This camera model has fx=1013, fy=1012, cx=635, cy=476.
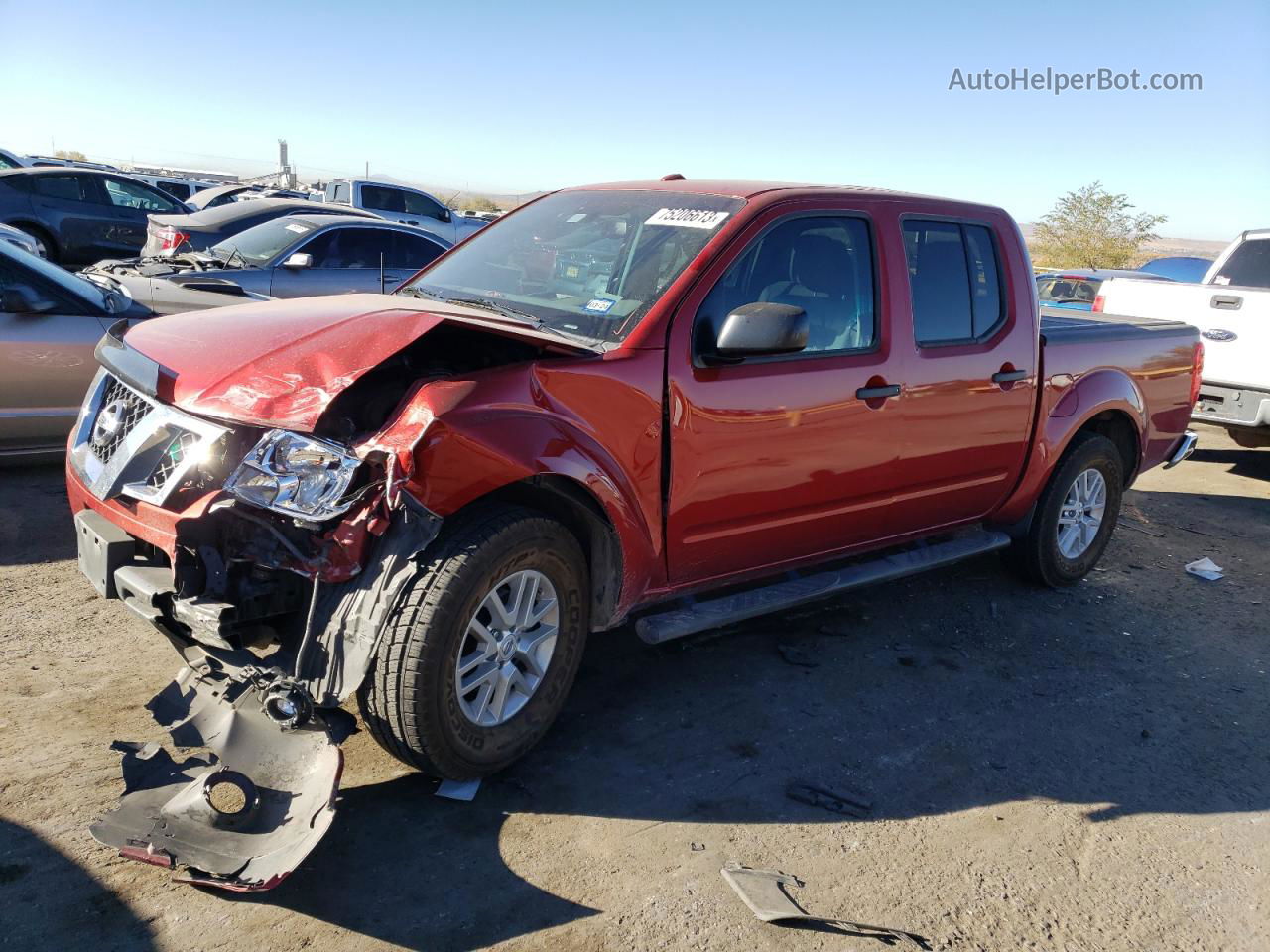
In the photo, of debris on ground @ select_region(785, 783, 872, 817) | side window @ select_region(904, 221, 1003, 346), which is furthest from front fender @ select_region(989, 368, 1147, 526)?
debris on ground @ select_region(785, 783, 872, 817)

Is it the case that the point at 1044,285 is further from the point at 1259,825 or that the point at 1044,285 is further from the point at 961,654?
the point at 1259,825

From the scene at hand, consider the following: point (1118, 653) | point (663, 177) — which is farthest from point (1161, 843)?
point (663, 177)

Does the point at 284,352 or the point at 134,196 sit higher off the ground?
the point at 134,196

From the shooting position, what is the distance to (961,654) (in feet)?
16.0

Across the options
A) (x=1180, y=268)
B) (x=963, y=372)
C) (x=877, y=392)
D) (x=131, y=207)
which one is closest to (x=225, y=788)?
(x=877, y=392)

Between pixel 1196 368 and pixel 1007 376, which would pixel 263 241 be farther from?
pixel 1196 368

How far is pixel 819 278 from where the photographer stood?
167 inches

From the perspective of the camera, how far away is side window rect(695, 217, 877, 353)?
3.99 m

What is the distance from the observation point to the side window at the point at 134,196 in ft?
47.7

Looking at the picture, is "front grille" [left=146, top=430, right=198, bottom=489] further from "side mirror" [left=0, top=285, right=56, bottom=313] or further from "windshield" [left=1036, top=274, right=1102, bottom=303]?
"windshield" [left=1036, top=274, right=1102, bottom=303]

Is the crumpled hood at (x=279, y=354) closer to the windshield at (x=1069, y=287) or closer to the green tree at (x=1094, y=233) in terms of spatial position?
the windshield at (x=1069, y=287)

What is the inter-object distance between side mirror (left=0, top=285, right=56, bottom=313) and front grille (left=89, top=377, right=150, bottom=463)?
2517 mm

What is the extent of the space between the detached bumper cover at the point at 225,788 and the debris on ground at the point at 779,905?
1207 mm

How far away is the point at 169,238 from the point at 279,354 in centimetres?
846
